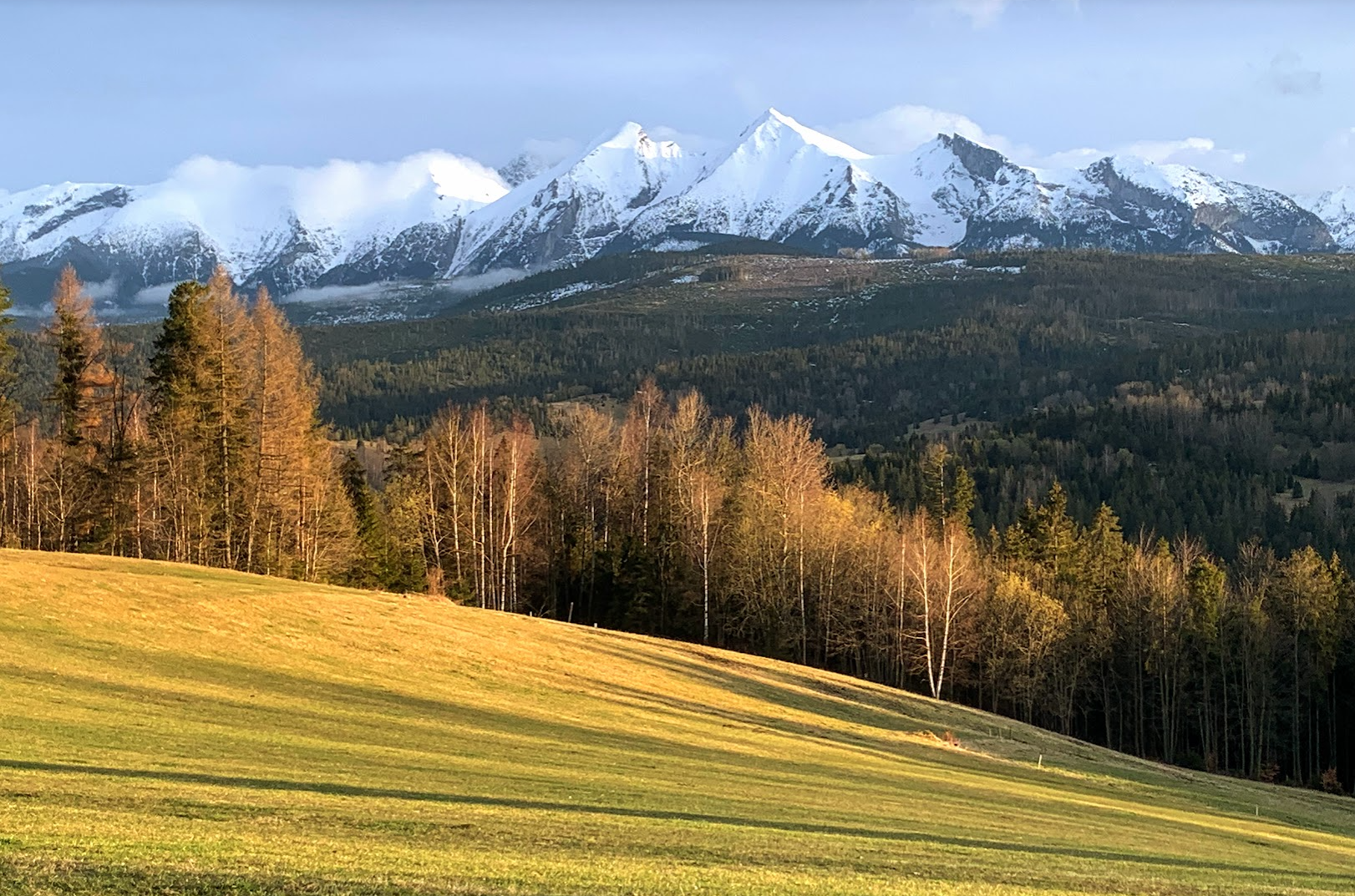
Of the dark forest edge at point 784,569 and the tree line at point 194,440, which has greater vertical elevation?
the tree line at point 194,440

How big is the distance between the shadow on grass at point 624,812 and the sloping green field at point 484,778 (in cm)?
12

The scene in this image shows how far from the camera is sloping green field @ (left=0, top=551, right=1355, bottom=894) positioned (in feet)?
A: 46.8

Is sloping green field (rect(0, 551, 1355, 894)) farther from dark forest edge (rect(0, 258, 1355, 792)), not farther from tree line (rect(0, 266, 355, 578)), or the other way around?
dark forest edge (rect(0, 258, 1355, 792))

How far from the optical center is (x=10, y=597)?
109 feet

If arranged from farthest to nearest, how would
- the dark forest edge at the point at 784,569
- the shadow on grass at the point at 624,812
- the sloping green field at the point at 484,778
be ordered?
the dark forest edge at the point at 784,569 → the shadow on grass at the point at 624,812 → the sloping green field at the point at 484,778

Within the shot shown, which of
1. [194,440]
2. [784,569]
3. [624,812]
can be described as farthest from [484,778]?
[784,569]

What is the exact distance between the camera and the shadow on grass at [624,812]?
17.9m

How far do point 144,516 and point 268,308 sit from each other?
1363 cm

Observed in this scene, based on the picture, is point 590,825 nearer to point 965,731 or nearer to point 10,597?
point 10,597

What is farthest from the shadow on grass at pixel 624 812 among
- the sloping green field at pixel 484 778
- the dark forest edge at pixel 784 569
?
the dark forest edge at pixel 784 569

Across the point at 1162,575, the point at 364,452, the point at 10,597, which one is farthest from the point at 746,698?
the point at 364,452

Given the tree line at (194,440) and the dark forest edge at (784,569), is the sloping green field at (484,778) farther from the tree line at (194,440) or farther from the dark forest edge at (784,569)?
the dark forest edge at (784,569)

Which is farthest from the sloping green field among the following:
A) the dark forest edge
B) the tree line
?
the dark forest edge

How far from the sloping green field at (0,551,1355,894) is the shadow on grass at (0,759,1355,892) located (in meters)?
0.12
